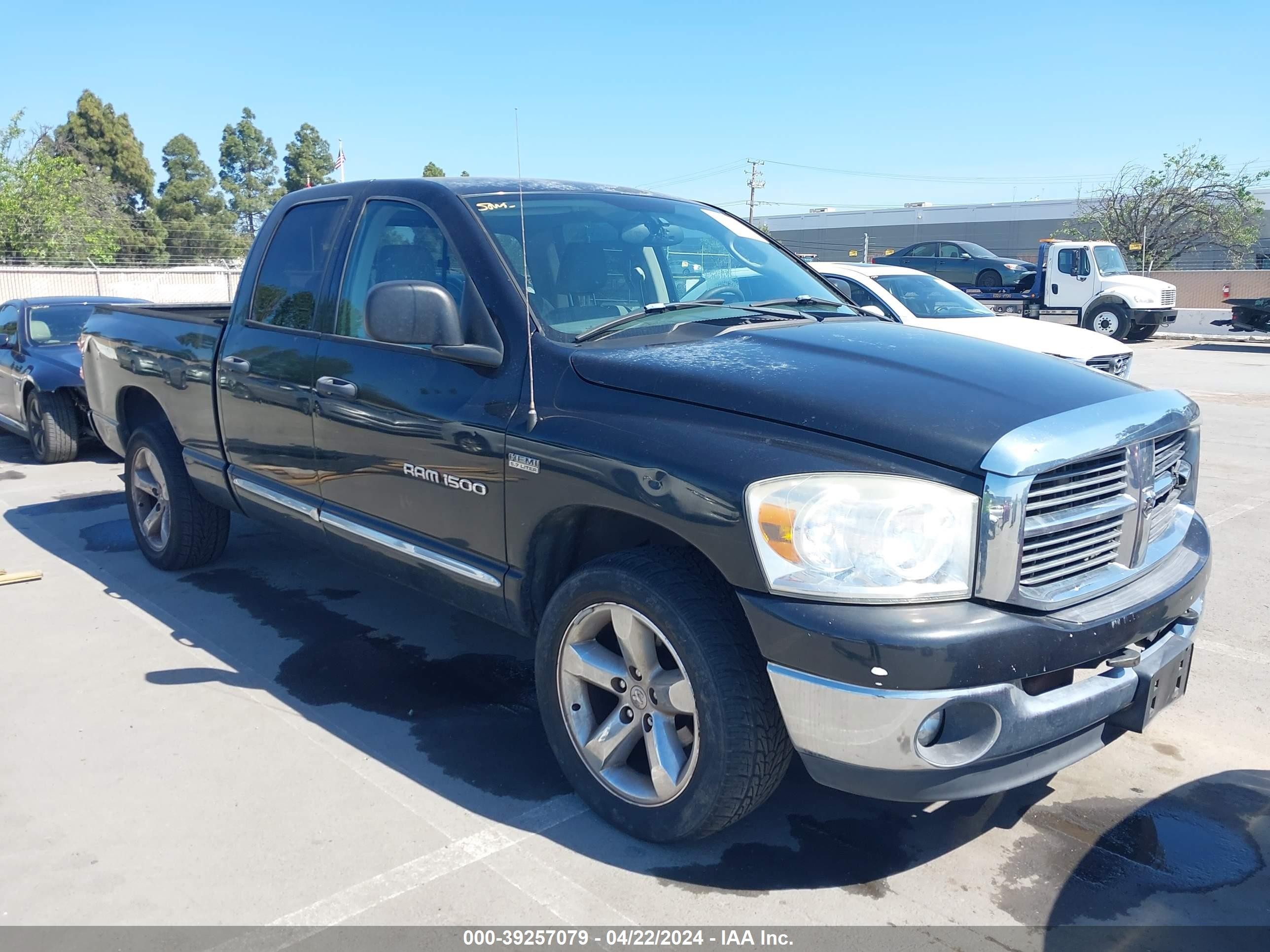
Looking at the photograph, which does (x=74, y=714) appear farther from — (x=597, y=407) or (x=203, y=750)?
(x=597, y=407)

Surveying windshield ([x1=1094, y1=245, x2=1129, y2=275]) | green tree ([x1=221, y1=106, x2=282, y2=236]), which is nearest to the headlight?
windshield ([x1=1094, y1=245, x2=1129, y2=275])

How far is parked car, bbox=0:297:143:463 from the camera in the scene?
889 cm

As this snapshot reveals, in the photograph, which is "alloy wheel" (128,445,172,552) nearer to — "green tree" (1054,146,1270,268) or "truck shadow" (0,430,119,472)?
"truck shadow" (0,430,119,472)

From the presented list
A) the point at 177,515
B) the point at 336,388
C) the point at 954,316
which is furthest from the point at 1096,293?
the point at 336,388

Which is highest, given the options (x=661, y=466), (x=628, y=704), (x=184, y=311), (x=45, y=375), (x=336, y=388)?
(x=184, y=311)

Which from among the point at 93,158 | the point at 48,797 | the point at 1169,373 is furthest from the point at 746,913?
the point at 93,158

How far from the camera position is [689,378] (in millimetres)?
2877

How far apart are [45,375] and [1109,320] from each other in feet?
70.7

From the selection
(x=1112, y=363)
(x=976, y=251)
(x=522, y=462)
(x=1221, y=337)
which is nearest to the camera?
(x=522, y=462)

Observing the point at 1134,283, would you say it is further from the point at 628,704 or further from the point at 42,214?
the point at 42,214

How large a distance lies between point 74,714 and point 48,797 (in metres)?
0.67

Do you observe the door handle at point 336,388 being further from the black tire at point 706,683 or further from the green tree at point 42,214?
the green tree at point 42,214

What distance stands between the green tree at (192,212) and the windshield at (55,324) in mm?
39608

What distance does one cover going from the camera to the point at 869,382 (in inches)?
111
